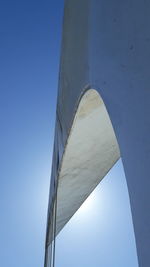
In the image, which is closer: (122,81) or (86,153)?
(122,81)

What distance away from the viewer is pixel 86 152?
256 cm

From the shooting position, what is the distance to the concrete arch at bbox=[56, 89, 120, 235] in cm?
195

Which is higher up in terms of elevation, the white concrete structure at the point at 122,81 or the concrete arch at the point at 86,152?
the concrete arch at the point at 86,152

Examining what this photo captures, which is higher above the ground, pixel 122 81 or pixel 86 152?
pixel 86 152

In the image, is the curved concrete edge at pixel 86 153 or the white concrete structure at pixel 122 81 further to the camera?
the curved concrete edge at pixel 86 153

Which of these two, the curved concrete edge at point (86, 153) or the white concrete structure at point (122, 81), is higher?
the curved concrete edge at point (86, 153)

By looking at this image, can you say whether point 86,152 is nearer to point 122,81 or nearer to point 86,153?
point 86,153

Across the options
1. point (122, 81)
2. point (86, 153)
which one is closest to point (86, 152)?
point (86, 153)

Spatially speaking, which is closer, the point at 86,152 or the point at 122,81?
the point at 122,81

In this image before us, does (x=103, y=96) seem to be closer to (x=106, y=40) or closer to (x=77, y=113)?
(x=106, y=40)

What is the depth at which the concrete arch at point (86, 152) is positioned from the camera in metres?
1.95

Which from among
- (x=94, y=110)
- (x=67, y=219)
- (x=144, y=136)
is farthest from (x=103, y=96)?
(x=67, y=219)

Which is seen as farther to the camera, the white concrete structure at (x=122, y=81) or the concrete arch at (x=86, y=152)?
the concrete arch at (x=86, y=152)

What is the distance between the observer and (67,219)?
460 cm
